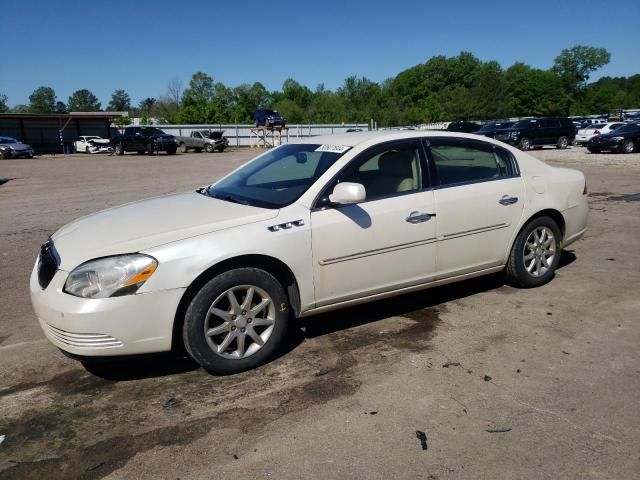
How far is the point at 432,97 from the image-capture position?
116812 millimetres

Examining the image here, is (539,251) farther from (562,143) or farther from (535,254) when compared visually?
(562,143)

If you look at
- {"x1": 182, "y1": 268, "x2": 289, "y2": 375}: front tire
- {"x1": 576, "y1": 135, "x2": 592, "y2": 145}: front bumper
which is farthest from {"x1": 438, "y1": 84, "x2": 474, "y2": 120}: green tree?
{"x1": 182, "y1": 268, "x2": 289, "y2": 375}: front tire

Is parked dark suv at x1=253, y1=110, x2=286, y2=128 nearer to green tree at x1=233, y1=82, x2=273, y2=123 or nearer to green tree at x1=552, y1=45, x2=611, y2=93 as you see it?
green tree at x1=233, y1=82, x2=273, y2=123

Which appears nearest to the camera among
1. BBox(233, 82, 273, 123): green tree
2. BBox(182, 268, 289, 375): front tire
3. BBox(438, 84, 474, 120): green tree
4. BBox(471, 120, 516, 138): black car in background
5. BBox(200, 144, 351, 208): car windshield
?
BBox(182, 268, 289, 375): front tire

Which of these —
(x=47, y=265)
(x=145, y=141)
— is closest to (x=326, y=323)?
(x=47, y=265)

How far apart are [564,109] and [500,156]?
380 ft

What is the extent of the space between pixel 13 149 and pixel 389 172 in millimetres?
38583

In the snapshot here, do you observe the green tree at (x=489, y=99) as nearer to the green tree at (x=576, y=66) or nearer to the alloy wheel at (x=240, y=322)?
the green tree at (x=576, y=66)

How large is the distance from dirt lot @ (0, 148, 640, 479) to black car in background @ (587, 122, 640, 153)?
22820 mm

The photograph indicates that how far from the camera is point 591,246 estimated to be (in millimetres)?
7082

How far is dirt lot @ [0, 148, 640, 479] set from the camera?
2.70m

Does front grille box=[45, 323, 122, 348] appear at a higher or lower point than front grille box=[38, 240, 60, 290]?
lower

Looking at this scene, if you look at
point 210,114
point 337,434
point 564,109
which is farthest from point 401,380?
point 564,109

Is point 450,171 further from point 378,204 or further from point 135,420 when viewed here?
point 135,420
